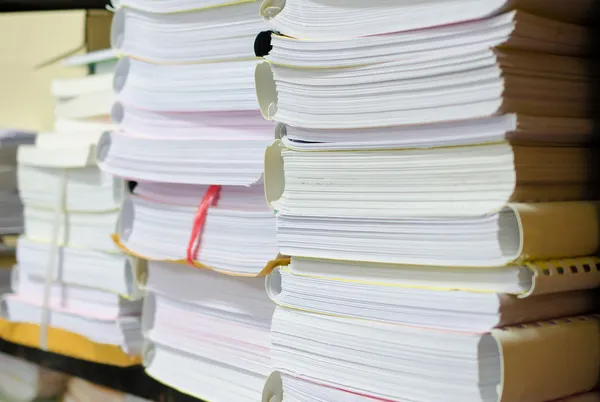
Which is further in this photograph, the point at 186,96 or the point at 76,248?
the point at 76,248

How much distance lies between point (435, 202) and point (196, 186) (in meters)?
0.34

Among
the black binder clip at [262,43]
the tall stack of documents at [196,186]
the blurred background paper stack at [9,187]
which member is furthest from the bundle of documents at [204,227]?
the blurred background paper stack at [9,187]

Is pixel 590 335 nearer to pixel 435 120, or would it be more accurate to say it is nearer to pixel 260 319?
pixel 435 120

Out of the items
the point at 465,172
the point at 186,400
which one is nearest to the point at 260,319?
the point at 186,400

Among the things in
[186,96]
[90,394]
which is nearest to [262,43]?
[186,96]

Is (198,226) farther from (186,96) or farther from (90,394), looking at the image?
(90,394)

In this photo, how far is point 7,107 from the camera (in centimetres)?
132

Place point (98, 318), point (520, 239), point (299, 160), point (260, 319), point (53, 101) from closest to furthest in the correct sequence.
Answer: point (520, 239)
point (299, 160)
point (260, 319)
point (98, 318)
point (53, 101)

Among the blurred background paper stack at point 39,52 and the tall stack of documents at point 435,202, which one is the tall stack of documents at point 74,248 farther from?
the tall stack of documents at point 435,202

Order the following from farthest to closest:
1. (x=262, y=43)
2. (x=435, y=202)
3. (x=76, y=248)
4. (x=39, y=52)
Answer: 1. (x=39, y=52)
2. (x=76, y=248)
3. (x=262, y=43)
4. (x=435, y=202)

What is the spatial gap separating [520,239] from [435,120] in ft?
0.32

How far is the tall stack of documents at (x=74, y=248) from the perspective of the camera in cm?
96

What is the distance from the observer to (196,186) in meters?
0.81

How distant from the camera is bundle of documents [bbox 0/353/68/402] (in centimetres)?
123
